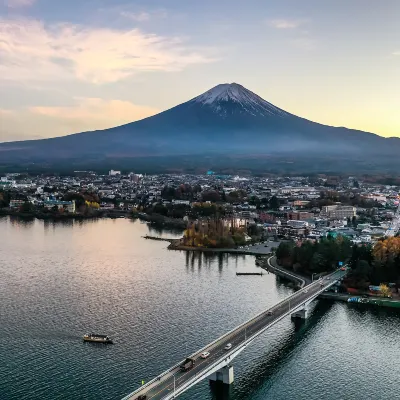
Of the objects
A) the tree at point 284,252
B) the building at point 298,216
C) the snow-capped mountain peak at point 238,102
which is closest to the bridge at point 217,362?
the tree at point 284,252

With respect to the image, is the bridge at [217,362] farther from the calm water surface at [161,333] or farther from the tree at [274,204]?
the tree at [274,204]

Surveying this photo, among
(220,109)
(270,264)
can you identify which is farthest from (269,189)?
(220,109)

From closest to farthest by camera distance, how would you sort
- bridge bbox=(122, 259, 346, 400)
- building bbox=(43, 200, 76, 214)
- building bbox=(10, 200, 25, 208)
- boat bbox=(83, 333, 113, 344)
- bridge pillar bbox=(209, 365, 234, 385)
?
bridge bbox=(122, 259, 346, 400) < bridge pillar bbox=(209, 365, 234, 385) < boat bbox=(83, 333, 113, 344) < building bbox=(43, 200, 76, 214) < building bbox=(10, 200, 25, 208)

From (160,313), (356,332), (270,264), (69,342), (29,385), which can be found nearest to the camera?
(29,385)

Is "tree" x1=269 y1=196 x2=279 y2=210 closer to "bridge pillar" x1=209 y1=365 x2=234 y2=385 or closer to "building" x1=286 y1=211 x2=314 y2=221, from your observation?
"building" x1=286 y1=211 x2=314 y2=221

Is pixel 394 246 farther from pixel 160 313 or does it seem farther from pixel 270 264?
pixel 160 313

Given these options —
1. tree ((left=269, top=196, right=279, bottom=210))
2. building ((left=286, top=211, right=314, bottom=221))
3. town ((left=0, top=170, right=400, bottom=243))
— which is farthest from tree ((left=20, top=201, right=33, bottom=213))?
building ((left=286, top=211, right=314, bottom=221))
